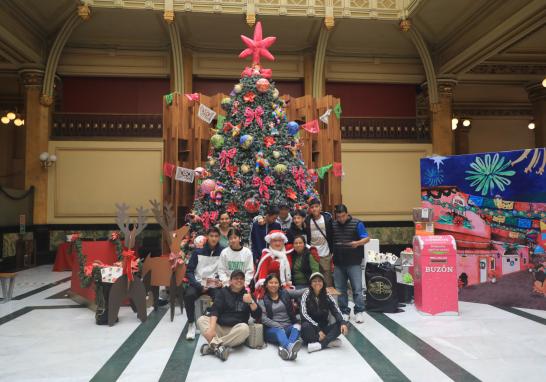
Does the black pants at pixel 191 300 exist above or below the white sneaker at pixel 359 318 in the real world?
above

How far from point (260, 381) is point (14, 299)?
16.7 feet

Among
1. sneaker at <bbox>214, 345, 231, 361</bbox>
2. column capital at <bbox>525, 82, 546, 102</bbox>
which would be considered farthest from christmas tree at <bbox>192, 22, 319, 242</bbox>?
column capital at <bbox>525, 82, 546, 102</bbox>

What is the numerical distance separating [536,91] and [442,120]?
367 cm

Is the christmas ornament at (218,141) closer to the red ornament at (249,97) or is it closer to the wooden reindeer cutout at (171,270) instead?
the red ornament at (249,97)

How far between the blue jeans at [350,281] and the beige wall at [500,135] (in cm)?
1210

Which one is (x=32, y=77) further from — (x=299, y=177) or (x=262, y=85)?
(x=299, y=177)

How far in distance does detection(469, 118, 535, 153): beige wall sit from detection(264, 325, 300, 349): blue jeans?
534 inches

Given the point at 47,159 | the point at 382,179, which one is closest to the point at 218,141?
the point at 47,159

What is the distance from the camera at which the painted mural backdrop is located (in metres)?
5.73

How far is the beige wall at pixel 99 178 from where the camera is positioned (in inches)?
429

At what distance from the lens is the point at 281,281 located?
4.44 meters

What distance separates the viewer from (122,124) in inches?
444

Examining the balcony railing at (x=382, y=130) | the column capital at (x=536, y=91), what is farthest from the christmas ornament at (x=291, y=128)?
the column capital at (x=536, y=91)

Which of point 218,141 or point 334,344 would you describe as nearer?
point 334,344
